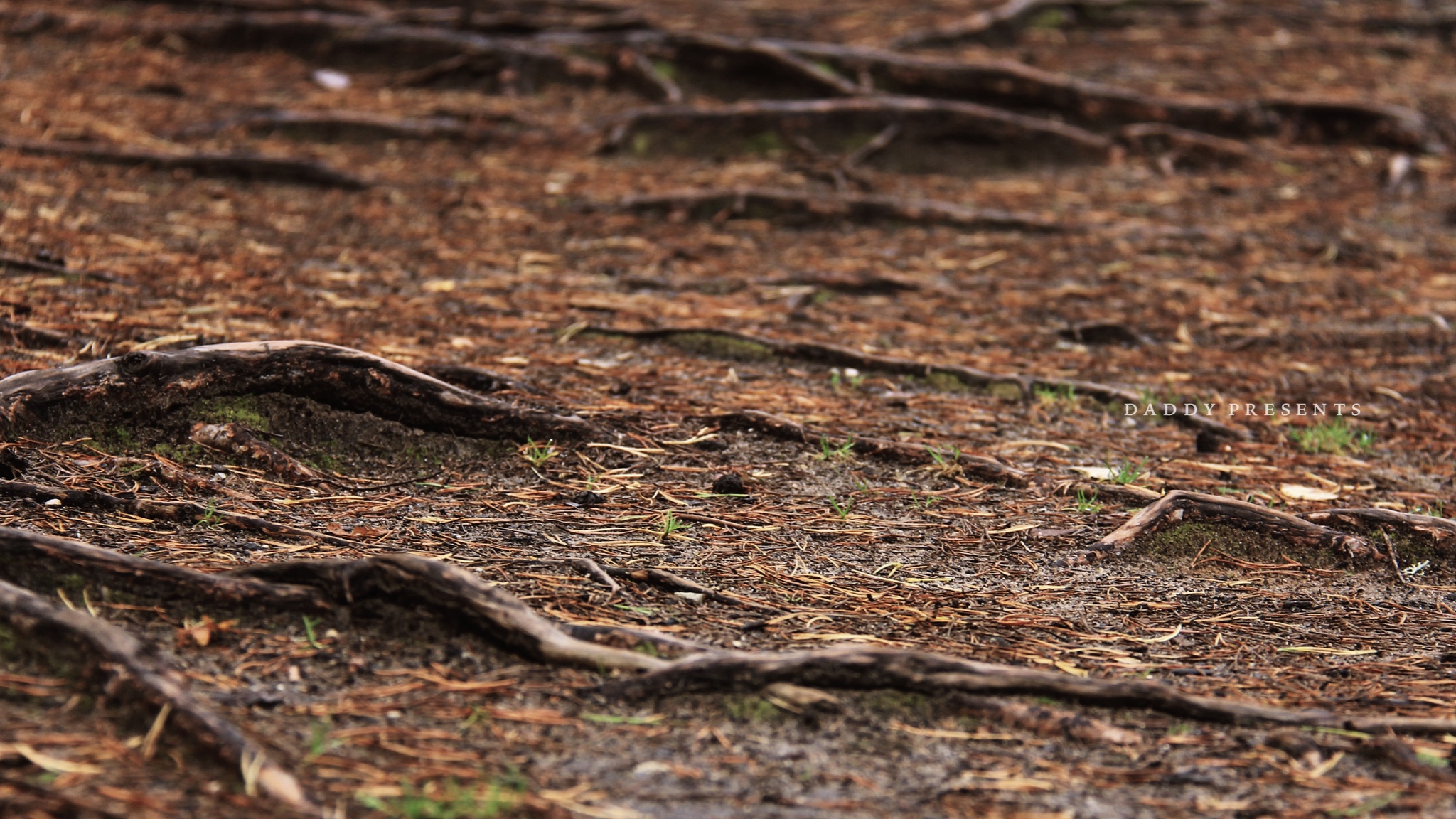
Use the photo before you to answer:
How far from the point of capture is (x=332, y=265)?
6523 millimetres

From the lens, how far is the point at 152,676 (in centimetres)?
241

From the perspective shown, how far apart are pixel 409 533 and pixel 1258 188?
7.30 metres

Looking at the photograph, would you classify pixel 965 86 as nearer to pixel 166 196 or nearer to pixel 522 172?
pixel 522 172

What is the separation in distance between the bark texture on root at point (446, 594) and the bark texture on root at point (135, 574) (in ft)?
0.16

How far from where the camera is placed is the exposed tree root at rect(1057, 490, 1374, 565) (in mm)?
3971

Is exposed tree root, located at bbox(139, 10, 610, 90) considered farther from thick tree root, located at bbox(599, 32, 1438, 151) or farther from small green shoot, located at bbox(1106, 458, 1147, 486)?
small green shoot, located at bbox(1106, 458, 1147, 486)

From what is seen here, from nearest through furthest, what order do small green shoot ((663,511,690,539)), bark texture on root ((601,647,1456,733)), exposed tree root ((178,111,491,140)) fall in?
bark texture on root ((601,647,1456,733))
small green shoot ((663,511,690,539))
exposed tree root ((178,111,491,140))

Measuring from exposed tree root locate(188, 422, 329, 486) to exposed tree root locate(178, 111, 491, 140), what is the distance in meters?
5.22

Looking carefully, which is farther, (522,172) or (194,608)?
(522,172)

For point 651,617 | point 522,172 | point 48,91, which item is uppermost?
point 48,91

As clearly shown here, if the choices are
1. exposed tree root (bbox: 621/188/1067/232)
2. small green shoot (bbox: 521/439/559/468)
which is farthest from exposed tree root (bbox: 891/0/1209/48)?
small green shoot (bbox: 521/439/559/468)

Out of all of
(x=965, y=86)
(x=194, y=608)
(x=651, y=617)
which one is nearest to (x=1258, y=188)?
(x=965, y=86)

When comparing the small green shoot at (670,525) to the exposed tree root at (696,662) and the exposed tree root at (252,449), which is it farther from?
the exposed tree root at (252,449)

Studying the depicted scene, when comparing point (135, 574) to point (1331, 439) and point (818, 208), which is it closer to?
point (1331, 439)
